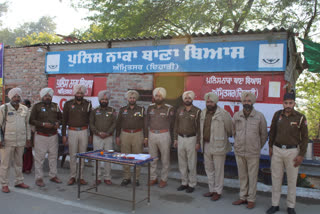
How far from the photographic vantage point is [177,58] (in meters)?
8.01

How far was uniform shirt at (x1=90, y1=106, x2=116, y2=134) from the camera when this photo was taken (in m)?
6.58

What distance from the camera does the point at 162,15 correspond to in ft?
37.8

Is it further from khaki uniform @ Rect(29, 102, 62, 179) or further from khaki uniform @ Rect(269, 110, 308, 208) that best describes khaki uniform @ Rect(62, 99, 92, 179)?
khaki uniform @ Rect(269, 110, 308, 208)

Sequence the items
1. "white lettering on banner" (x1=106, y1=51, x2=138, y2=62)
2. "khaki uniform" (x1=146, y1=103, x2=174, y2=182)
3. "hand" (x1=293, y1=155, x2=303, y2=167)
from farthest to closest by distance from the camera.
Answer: "white lettering on banner" (x1=106, y1=51, x2=138, y2=62), "khaki uniform" (x1=146, y1=103, x2=174, y2=182), "hand" (x1=293, y1=155, x2=303, y2=167)

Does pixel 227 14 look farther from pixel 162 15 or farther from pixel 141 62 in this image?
pixel 141 62

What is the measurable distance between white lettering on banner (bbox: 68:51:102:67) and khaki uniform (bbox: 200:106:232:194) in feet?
15.4

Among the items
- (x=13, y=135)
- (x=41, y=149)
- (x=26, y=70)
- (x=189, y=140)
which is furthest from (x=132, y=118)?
(x=26, y=70)

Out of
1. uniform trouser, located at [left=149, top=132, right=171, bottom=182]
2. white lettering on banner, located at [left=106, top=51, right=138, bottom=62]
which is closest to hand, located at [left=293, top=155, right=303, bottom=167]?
uniform trouser, located at [left=149, top=132, right=171, bottom=182]

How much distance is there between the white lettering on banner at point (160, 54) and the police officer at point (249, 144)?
3140 millimetres

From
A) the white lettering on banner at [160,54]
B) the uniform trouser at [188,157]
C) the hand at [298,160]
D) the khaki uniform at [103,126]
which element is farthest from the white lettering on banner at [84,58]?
the hand at [298,160]

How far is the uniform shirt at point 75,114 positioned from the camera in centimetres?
657

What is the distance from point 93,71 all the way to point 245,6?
21.0 ft

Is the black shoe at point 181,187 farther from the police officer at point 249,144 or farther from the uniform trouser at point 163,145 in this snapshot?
the police officer at point 249,144

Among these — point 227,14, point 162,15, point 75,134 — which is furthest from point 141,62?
point 227,14
